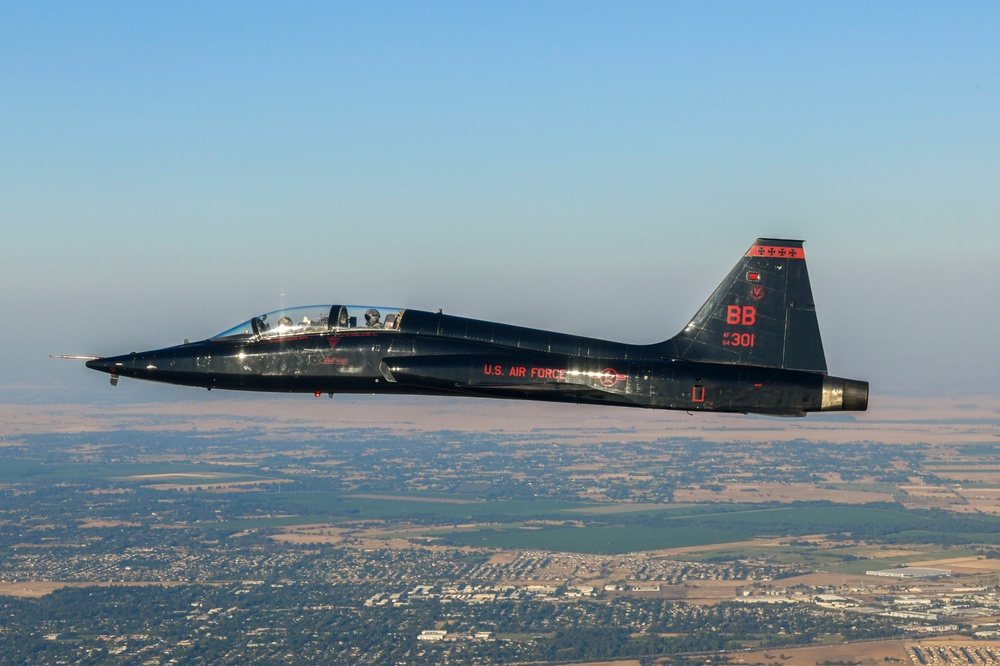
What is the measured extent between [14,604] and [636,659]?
7578cm

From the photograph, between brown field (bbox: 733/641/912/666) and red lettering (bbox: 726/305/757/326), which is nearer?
red lettering (bbox: 726/305/757/326)

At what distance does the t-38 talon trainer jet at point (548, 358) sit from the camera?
42594 mm

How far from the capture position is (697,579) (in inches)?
6024

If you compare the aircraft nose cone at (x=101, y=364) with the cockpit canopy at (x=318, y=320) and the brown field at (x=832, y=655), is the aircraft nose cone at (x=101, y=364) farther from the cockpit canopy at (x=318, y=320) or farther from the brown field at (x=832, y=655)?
the brown field at (x=832, y=655)

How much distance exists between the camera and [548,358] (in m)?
43.2

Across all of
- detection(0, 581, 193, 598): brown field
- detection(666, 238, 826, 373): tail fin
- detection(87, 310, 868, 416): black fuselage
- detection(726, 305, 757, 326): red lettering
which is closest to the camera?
detection(87, 310, 868, 416): black fuselage

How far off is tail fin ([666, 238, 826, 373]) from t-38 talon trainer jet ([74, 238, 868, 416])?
0.04 meters

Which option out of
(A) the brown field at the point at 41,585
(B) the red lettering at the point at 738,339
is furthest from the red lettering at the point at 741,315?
(A) the brown field at the point at 41,585

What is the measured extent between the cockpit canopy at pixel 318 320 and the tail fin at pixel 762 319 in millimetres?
10460

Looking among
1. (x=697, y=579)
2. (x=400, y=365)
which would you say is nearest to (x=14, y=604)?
(x=697, y=579)

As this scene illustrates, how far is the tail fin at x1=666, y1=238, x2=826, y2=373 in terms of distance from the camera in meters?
43.6

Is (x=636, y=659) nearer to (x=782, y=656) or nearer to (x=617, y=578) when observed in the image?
(x=782, y=656)

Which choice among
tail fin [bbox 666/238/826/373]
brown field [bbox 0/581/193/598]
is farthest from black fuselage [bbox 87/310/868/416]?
brown field [bbox 0/581/193/598]

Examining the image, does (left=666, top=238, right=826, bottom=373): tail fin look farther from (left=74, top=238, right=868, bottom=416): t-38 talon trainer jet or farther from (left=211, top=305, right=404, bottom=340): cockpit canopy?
(left=211, top=305, right=404, bottom=340): cockpit canopy
